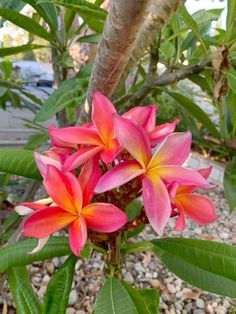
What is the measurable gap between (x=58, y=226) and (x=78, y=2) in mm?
372

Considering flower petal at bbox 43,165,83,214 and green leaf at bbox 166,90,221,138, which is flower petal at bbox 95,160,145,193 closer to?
flower petal at bbox 43,165,83,214

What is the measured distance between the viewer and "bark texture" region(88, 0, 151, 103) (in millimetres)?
453

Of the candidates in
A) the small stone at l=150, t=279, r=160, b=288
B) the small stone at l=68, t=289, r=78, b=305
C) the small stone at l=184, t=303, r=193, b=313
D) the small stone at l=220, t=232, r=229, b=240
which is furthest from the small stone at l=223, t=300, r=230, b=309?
the small stone at l=220, t=232, r=229, b=240

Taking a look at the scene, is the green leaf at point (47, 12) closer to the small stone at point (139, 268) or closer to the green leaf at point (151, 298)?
the green leaf at point (151, 298)

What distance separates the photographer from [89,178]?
0.50m

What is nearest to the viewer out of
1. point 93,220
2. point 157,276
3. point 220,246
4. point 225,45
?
point 93,220

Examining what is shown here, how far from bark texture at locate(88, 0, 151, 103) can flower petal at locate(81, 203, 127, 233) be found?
209 millimetres

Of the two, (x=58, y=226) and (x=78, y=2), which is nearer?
(x=58, y=226)

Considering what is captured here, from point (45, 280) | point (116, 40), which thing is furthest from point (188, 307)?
point (116, 40)

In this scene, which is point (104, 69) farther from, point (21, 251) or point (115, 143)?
point (21, 251)

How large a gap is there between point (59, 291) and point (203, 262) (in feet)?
0.74

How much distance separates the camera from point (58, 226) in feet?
1.60

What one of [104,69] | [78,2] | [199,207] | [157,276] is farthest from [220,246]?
[157,276]

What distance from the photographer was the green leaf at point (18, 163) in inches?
23.9
